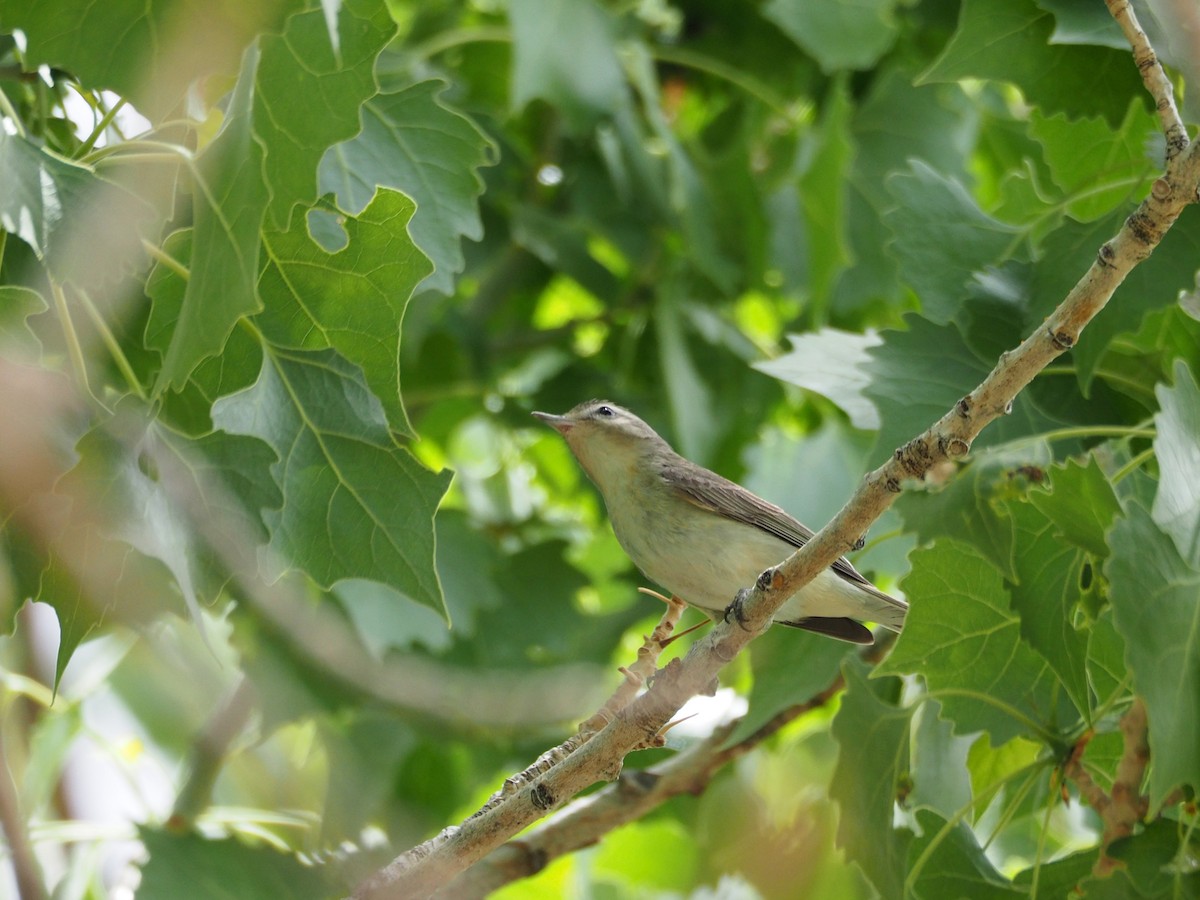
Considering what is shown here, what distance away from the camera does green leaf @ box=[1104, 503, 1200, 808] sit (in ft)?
6.93

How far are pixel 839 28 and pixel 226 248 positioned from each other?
321cm

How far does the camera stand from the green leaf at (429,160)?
3.18 m

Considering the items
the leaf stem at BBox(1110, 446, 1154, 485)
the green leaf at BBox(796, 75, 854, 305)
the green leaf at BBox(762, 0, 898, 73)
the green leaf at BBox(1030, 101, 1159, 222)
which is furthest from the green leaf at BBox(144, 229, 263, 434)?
the green leaf at BBox(762, 0, 898, 73)

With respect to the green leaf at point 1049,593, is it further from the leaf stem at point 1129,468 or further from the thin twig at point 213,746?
the thin twig at point 213,746

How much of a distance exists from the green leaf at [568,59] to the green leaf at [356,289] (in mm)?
1703

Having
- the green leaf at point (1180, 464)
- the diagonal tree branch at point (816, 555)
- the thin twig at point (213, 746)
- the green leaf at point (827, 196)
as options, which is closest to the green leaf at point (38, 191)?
the diagonal tree branch at point (816, 555)

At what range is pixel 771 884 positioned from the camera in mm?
4660

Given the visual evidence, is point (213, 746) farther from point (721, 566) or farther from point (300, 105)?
point (300, 105)

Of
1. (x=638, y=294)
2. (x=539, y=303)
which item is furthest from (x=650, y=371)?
(x=539, y=303)

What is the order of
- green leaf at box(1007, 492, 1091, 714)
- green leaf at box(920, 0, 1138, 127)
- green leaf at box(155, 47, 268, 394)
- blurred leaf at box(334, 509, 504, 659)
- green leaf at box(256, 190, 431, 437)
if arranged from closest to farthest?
1. green leaf at box(155, 47, 268, 394)
2. green leaf at box(256, 190, 431, 437)
3. green leaf at box(1007, 492, 1091, 714)
4. green leaf at box(920, 0, 1138, 127)
5. blurred leaf at box(334, 509, 504, 659)

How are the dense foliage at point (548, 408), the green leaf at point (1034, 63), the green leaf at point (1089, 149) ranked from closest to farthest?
the dense foliage at point (548, 408), the green leaf at point (1034, 63), the green leaf at point (1089, 149)

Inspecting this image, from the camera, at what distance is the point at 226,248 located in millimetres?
2150

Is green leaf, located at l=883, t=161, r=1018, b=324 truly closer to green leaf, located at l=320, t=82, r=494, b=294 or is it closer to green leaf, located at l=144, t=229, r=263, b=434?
green leaf, located at l=320, t=82, r=494, b=294

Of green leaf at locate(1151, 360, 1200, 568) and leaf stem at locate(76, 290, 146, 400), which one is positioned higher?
leaf stem at locate(76, 290, 146, 400)
